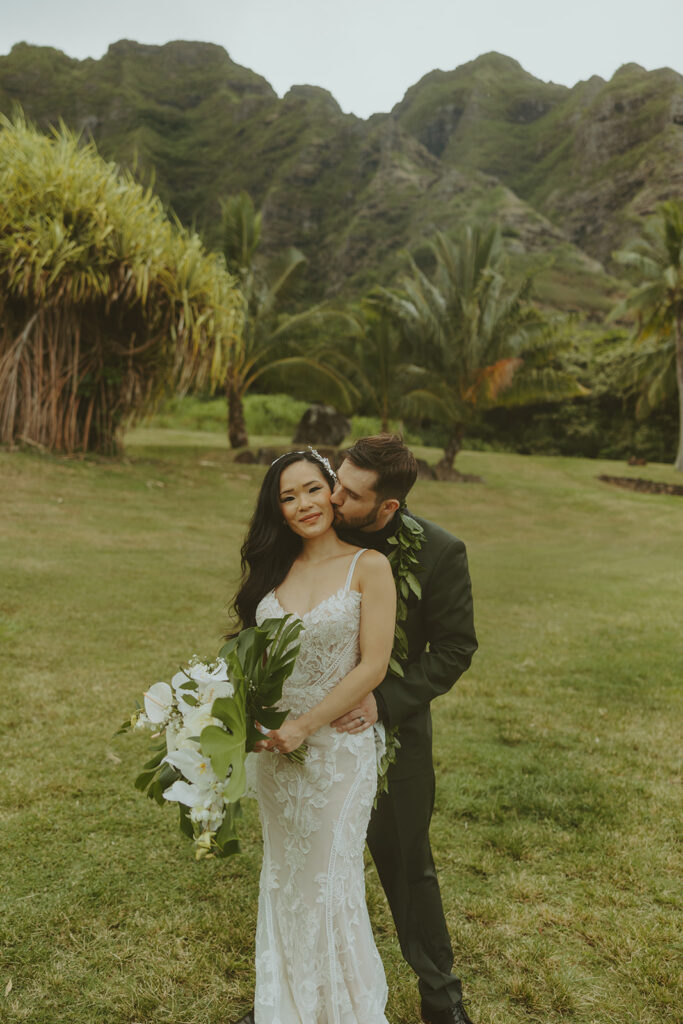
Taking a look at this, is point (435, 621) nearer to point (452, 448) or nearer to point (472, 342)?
point (472, 342)

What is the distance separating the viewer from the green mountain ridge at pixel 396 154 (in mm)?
54188

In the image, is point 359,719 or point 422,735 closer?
point 359,719

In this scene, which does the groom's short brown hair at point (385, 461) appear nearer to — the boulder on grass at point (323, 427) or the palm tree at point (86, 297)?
the palm tree at point (86, 297)

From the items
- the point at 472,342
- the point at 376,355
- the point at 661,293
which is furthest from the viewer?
the point at 661,293

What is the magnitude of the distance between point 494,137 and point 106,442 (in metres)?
79.7

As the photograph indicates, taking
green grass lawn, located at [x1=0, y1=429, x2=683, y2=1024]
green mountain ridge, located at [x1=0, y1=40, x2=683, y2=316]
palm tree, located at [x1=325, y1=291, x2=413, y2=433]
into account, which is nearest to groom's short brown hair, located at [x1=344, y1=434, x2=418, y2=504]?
green grass lawn, located at [x1=0, y1=429, x2=683, y2=1024]

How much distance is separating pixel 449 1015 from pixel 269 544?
169cm

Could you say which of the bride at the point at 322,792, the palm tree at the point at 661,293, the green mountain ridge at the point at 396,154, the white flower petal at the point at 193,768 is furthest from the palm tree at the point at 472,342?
the green mountain ridge at the point at 396,154

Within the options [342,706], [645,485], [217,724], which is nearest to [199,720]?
[217,724]

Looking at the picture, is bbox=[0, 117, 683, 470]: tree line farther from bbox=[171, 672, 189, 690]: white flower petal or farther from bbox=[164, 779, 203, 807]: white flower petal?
bbox=[164, 779, 203, 807]: white flower petal

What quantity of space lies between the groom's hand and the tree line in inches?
462

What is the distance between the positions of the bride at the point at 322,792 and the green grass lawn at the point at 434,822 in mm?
660

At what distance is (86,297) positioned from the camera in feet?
42.1

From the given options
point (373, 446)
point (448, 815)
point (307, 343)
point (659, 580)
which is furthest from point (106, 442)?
point (373, 446)
